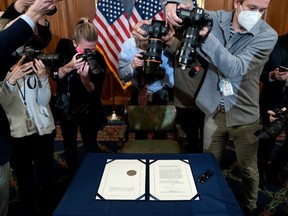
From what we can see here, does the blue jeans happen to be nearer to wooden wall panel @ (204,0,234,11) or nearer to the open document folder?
the open document folder

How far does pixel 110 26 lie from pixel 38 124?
7.97ft

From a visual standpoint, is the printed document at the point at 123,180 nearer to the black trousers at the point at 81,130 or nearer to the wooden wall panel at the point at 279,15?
the black trousers at the point at 81,130

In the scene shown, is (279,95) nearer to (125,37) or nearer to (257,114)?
(257,114)

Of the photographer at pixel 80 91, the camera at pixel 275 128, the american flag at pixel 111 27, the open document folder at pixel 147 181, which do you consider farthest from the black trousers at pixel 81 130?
the american flag at pixel 111 27

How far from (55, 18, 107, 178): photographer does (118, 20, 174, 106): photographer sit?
8.5 inches

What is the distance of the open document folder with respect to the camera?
4.44ft

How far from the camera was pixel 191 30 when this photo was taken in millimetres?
1477

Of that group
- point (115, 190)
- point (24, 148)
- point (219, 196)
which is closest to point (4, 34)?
point (115, 190)

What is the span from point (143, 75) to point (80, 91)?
0.57m

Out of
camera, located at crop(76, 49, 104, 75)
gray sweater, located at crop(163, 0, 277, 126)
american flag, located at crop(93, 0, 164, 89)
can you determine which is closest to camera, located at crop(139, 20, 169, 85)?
gray sweater, located at crop(163, 0, 277, 126)

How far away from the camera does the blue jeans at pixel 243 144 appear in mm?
1861

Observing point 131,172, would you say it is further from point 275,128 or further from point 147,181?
point 275,128

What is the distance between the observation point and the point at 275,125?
1534 millimetres

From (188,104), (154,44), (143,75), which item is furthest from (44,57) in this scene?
(188,104)
